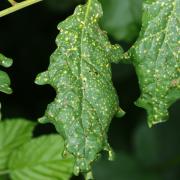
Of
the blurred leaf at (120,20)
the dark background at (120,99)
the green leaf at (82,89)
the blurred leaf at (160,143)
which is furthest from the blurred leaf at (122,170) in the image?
the green leaf at (82,89)

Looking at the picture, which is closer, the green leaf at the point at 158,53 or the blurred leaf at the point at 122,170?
the green leaf at the point at 158,53

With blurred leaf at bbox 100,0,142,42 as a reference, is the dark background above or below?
below

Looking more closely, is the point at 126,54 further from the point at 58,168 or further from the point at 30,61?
the point at 30,61

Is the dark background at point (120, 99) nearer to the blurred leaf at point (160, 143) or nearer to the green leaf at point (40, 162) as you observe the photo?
the blurred leaf at point (160, 143)

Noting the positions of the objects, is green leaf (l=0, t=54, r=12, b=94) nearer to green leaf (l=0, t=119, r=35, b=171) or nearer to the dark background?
green leaf (l=0, t=119, r=35, b=171)

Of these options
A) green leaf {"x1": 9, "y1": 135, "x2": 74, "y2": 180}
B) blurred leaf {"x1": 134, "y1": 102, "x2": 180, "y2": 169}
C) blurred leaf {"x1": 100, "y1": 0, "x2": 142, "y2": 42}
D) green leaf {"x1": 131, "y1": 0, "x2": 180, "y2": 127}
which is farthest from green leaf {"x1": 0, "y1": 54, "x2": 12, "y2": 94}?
blurred leaf {"x1": 134, "y1": 102, "x2": 180, "y2": 169}

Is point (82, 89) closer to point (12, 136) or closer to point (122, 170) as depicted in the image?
point (12, 136)
